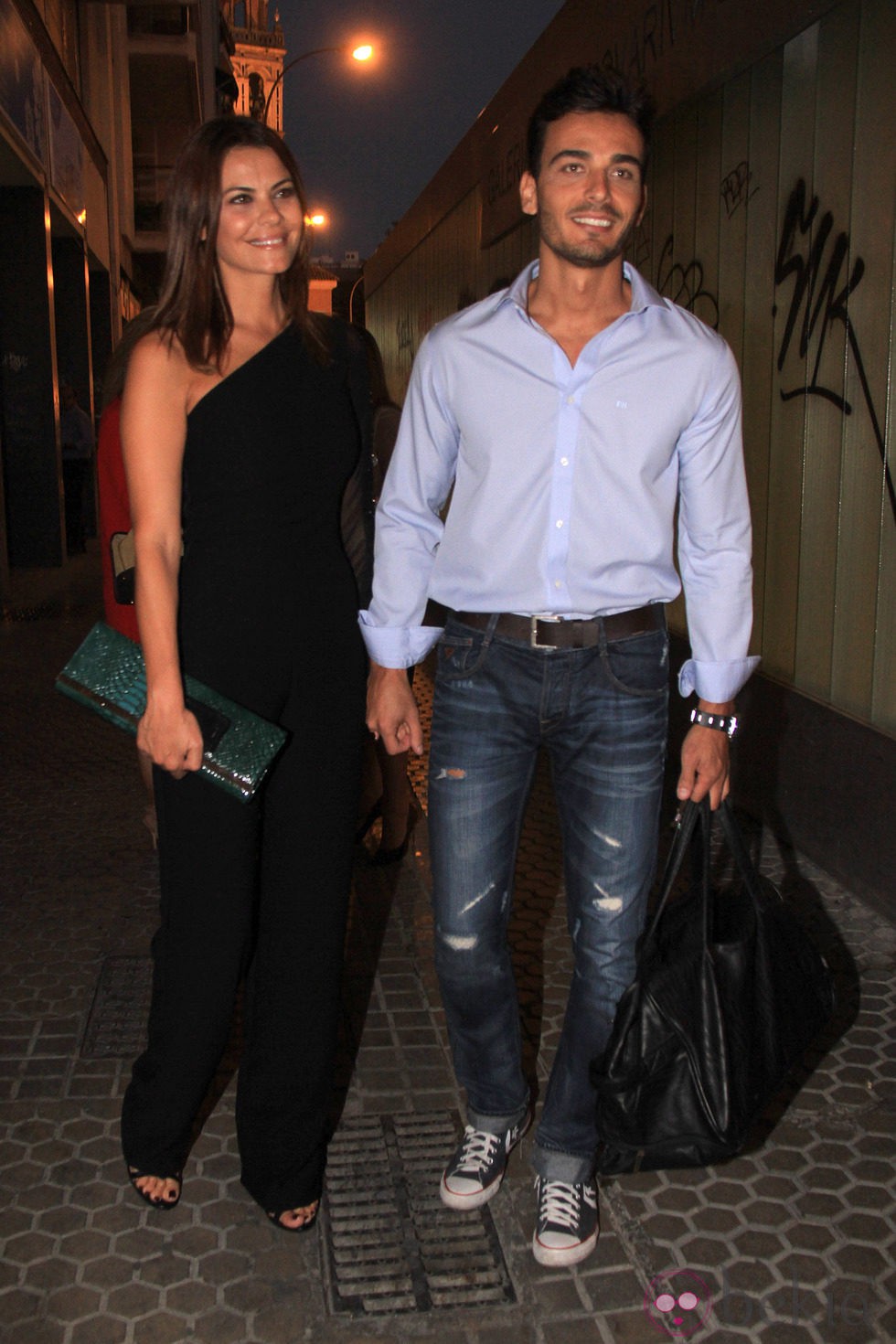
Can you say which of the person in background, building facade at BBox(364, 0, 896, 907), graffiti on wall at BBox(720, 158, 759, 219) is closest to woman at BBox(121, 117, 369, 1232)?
the person in background

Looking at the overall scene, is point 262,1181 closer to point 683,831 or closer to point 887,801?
point 683,831

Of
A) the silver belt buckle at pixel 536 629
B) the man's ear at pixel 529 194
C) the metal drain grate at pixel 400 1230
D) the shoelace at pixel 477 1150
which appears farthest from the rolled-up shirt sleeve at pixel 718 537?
the metal drain grate at pixel 400 1230

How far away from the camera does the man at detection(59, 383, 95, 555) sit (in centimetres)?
1478

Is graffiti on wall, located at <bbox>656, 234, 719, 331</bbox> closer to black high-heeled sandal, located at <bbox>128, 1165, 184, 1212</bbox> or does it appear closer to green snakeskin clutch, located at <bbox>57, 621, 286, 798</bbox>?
green snakeskin clutch, located at <bbox>57, 621, 286, 798</bbox>

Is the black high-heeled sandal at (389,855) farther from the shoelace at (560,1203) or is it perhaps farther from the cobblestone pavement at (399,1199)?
the shoelace at (560,1203)

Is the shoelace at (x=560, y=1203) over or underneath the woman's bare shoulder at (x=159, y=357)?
underneath

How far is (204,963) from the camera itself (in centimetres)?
249

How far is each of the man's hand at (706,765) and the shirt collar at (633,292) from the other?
2.56 feet

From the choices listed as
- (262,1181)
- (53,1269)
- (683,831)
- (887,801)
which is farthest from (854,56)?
(53,1269)

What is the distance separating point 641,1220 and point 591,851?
2.73ft

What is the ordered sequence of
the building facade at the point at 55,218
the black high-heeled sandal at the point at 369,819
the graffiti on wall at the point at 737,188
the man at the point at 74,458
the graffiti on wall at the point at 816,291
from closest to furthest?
the graffiti on wall at the point at 816,291
the black high-heeled sandal at the point at 369,819
the graffiti on wall at the point at 737,188
the building facade at the point at 55,218
the man at the point at 74,458

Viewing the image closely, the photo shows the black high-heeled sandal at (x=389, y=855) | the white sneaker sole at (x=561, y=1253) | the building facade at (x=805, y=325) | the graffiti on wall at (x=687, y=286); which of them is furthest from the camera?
the graffiti on wall at (x=687, y=286)

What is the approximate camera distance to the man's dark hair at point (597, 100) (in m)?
2.37

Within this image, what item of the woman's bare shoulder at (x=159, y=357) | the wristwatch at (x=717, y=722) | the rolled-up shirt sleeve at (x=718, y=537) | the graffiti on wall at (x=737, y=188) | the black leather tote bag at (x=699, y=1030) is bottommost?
the black leather tote bag at (x=699, y=1030)
